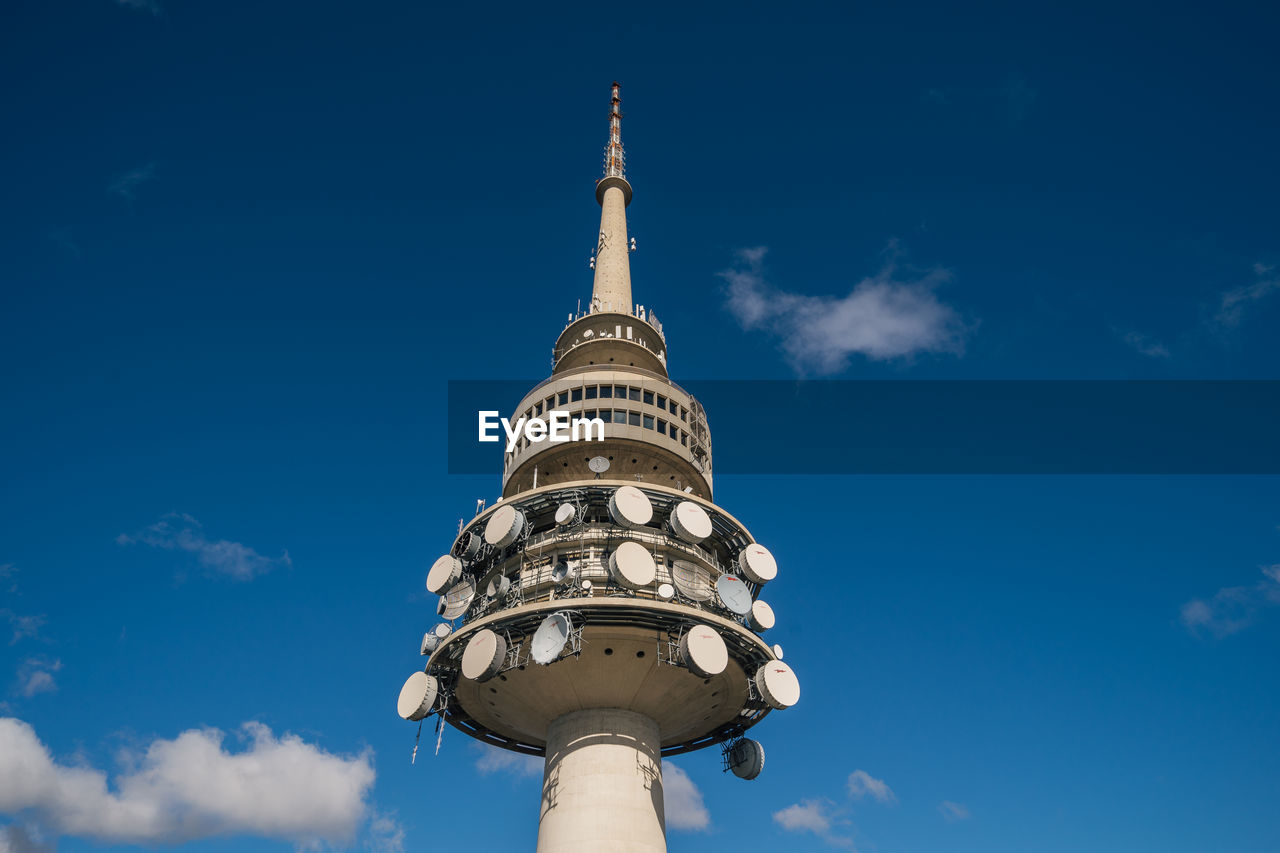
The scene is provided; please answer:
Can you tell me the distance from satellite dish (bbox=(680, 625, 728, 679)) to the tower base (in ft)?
15.6

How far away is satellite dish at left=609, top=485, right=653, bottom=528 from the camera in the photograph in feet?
137

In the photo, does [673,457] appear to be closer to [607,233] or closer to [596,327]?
[596,327]

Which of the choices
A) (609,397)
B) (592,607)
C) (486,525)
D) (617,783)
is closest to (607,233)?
(609,397)

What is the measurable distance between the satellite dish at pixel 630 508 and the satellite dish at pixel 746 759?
Result: 1227 centimetres

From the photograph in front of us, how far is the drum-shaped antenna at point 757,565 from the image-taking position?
144ft

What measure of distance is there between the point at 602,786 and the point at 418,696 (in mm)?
9039

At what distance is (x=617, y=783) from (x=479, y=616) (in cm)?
1026

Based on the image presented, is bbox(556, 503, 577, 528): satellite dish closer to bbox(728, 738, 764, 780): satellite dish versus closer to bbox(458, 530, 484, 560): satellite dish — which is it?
bbox(458, 530, 484, 560): satellite dish

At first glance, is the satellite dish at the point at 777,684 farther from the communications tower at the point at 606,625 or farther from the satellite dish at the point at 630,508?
the satellite dish at the point at 630,508

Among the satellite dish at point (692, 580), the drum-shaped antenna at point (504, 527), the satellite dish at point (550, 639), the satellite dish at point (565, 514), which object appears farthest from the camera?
the satellite dish at point (565, 514)

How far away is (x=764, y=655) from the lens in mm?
41938

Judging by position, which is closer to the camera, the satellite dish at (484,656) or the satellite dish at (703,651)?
the satellite dish at (703,651)

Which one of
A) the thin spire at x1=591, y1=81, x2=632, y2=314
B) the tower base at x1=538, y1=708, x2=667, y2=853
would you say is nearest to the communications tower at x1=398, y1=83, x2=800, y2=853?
the tower base at x1=538, y1=708, x2=667, y2=853

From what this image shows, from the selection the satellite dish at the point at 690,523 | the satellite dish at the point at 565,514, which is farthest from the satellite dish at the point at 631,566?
the satellite dish at the point at 565,514
